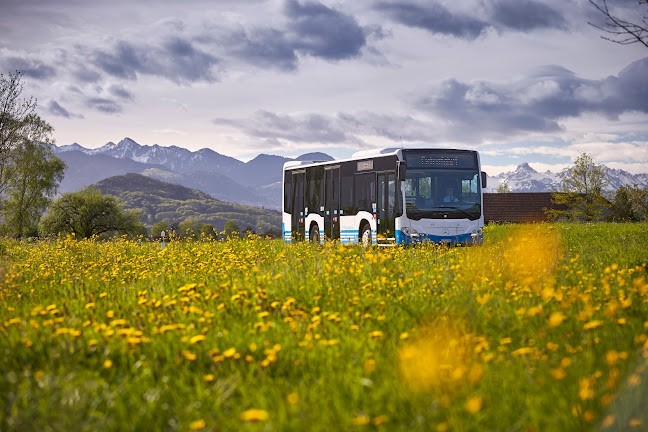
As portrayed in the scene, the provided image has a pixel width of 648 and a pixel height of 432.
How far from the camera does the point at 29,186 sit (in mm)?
55469

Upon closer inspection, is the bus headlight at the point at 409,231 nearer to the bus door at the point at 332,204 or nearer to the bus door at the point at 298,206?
the bus door at the point at 332,204

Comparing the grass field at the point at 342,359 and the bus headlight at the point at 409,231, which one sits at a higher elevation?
the bus headlight at the point at 409,231

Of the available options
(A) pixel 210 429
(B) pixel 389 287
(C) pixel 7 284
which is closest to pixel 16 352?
(A) pixel 210 429

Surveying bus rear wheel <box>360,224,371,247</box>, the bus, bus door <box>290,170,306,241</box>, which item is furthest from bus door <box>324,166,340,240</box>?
bus door <box>290,170,306,241</box>

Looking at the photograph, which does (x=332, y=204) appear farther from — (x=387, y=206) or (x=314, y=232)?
(x=387, y=206)

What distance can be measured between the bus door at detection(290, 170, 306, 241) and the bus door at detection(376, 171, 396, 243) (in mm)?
5095

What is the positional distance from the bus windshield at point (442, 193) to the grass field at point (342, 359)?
29.6 ft

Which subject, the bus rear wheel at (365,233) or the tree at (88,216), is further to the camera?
the tree at (88,216)

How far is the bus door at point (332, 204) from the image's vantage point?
20.5 meters

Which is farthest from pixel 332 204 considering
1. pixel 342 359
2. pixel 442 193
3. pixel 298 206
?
pixel 342 359

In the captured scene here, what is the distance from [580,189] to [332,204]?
4838 centimetres

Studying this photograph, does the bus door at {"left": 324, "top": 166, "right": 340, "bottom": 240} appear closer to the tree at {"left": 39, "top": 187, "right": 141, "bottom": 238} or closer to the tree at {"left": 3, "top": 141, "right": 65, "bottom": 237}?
the tree at {"left": 3, "top": 141, "right": 65, "bottom": 237}

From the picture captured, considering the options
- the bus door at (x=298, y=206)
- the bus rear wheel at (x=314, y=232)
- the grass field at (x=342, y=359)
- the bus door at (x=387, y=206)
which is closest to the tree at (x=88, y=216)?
the bus door at (x=298, y=206)

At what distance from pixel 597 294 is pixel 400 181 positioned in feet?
35.1
